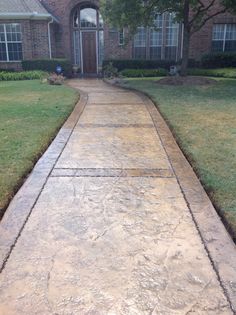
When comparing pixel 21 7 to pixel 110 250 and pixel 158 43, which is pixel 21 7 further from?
pixel 110 250

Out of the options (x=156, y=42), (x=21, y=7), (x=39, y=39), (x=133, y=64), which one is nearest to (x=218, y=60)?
(x=156, y=42)

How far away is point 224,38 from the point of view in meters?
20.7

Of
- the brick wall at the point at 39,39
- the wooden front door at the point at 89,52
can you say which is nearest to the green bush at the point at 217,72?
the wooden front door at the point at 89,52

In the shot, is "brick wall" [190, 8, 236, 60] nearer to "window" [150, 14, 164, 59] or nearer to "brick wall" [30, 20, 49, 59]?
"window" [150, 14, 164, 59]

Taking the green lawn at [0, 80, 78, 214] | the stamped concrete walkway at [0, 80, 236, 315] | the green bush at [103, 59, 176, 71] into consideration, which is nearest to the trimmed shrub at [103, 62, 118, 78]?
the green bush at [103, 59, 176, 71]

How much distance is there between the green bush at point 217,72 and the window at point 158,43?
9.05 ft

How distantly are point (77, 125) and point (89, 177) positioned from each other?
122 inches

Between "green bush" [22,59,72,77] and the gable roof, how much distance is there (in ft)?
7.70

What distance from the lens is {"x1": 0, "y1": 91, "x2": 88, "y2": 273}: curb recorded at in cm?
285

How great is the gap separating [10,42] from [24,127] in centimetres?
1488

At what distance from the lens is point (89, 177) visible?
423 cm

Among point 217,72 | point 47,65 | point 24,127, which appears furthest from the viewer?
point 47,65

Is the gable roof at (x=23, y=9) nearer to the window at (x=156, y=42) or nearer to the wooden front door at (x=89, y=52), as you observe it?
the wooden front door at (x=89, y=52)

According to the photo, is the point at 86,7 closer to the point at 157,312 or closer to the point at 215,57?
the point at 215,57
